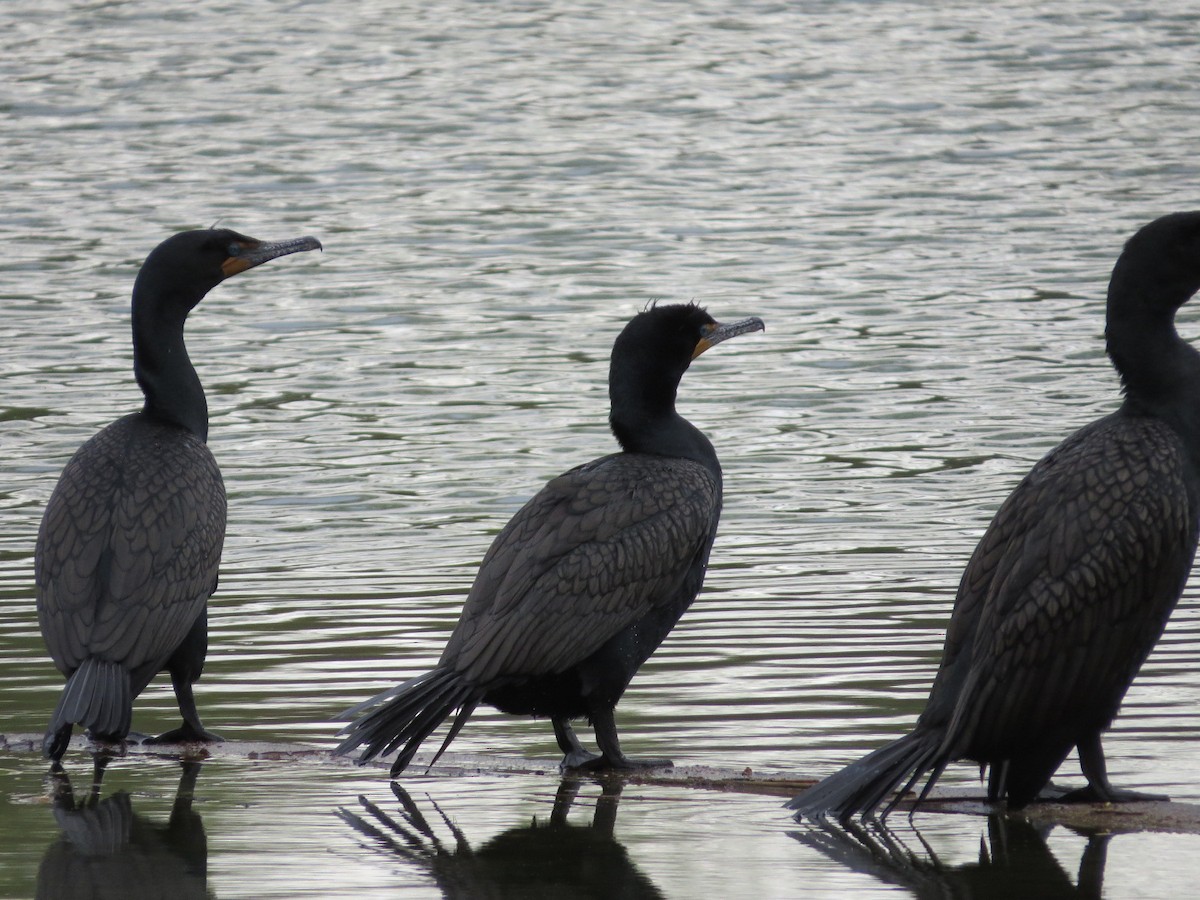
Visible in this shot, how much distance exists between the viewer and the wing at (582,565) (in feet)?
21.2

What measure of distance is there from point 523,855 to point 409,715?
0.77 m

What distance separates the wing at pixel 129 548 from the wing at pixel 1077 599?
253 centimetres

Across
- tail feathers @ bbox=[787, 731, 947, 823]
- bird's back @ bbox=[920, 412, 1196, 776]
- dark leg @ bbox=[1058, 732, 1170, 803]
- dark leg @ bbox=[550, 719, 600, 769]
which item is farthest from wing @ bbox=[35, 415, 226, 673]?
dark leg @ bbox=[1058, 732, 1170, 803]

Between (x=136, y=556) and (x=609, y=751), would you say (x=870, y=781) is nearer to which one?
(x=609, y=751)

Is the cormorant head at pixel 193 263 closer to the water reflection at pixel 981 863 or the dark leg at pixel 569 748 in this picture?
the dark leg at pixel 569 748

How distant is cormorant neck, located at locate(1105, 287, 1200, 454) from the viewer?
20.3ft

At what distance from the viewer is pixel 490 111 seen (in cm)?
2567

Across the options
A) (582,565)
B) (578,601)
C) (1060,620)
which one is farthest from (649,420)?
(1060,620)

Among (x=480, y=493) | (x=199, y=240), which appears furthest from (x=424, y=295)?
(x=199, y=240)

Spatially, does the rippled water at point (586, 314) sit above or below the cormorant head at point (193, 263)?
below

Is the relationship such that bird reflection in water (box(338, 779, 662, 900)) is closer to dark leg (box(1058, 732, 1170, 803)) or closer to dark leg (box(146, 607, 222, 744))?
dark leg (box(146, 607, 222, 744))

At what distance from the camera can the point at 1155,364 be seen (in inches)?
247

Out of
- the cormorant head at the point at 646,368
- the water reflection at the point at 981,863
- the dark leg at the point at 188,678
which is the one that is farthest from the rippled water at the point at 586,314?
the cormorant head at the point at 646,368

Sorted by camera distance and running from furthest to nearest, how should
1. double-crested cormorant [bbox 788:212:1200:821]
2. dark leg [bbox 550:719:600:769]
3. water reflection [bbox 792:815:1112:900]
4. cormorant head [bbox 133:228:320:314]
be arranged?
cormorant head [bbox 133:228:320:314], dark leg [bbox 550:719:600:769], double-crested cormorant [bbox 788:212:1200:821], water reflection [bbox 792:815:1112:900]
